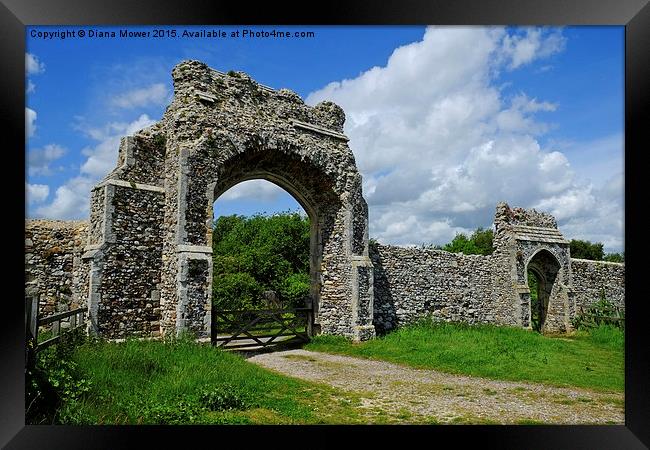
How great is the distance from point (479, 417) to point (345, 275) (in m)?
6.93

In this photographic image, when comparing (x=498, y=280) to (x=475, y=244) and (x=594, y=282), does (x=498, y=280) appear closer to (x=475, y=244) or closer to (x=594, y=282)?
(x=594, y=282)

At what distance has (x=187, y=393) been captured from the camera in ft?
21.4

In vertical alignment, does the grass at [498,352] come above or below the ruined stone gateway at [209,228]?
below

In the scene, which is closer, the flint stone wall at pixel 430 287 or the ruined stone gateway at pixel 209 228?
the ruined stone gateway at pixel 209 228

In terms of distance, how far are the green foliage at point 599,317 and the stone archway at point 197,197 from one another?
34.0 ft

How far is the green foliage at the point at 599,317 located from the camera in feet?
58.0

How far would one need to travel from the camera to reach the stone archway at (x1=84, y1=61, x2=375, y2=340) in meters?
9.92

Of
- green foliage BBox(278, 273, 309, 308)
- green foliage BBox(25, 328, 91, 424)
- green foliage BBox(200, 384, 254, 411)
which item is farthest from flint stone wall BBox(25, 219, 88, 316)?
green foliage BBox(278, 273, 309, 308)

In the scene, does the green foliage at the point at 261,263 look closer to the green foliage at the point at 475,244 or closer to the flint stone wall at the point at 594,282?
the flint stone wall at the point at 594,282

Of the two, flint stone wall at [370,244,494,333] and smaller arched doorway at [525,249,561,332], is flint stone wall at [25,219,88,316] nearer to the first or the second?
flint stone wall at [370,244,494,333]
